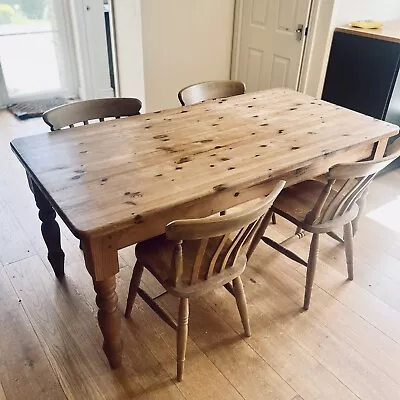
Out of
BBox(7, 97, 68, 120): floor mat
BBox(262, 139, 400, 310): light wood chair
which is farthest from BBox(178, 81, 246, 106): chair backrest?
BBox(7, 97, 68, 120): floor mat

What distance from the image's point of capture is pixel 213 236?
1.30 m

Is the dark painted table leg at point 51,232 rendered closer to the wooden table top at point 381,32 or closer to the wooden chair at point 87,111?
the wooden chair at point 87,111

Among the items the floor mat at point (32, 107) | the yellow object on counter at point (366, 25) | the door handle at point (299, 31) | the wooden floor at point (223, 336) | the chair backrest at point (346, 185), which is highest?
the yellow object on counter at point (366, 25)

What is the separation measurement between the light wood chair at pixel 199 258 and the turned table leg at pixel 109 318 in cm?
19

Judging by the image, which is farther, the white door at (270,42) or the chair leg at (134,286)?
the white door at (270,42)

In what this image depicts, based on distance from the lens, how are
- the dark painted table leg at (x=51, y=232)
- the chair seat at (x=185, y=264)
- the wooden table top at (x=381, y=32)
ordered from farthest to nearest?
the wooden table top at (x=381, y=32) → the dark painted table leg at (x=51, y=232) → the chair seat at (x=185, y=264)

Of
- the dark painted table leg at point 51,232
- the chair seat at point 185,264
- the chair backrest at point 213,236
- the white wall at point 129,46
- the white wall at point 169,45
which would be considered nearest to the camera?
the chair backrest at point 213,236

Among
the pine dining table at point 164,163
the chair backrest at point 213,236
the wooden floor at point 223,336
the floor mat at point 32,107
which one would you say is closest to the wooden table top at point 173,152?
the pine dining table at point 164,163

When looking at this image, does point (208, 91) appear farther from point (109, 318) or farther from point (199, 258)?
point (109, 318)

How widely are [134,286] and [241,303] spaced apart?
473 mm

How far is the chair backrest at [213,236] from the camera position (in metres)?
1.25

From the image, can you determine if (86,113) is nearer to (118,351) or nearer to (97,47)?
(118,351)

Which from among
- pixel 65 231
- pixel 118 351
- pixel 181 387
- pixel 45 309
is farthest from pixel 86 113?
pixel 181 387

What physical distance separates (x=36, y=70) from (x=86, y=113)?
3076 millimetres
